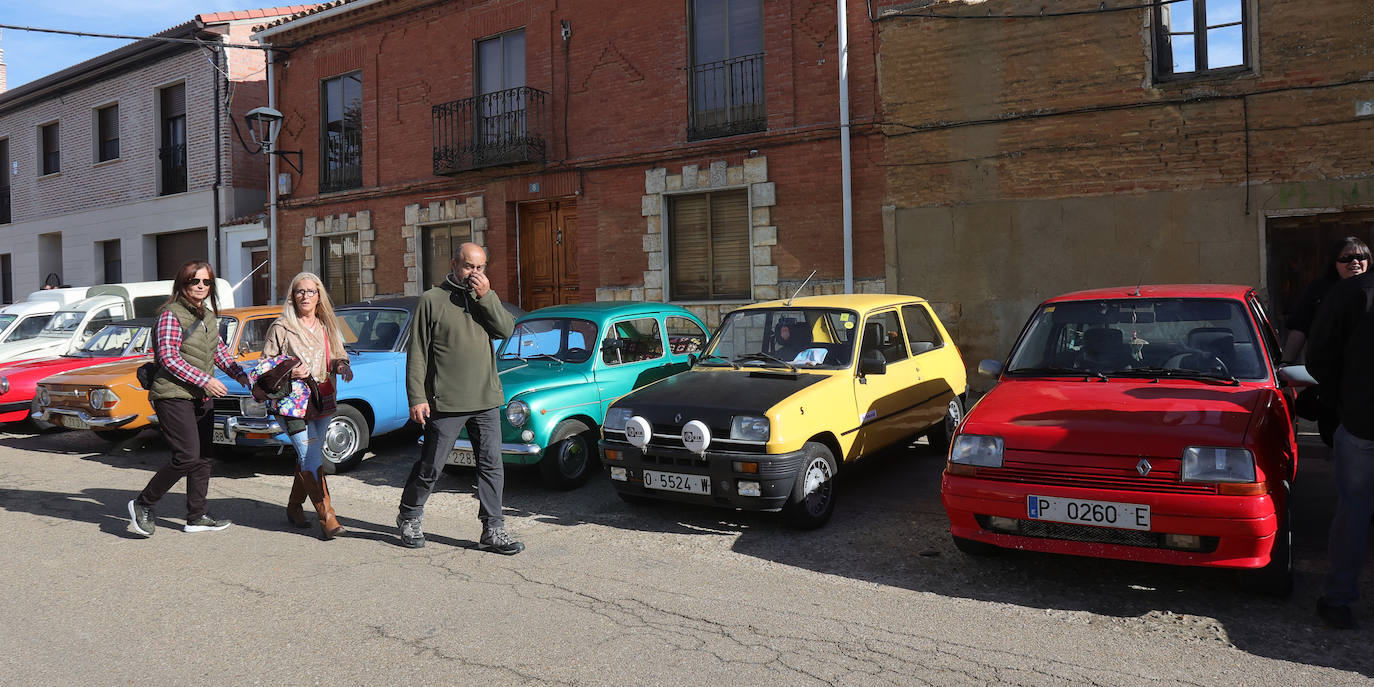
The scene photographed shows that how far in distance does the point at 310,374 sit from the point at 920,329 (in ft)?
15.5

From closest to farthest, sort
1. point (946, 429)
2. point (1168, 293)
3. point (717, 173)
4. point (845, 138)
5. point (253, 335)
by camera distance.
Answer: point (1168, 293), point (946, 429), point (253, 335), point (845, 138), point (717, 173)

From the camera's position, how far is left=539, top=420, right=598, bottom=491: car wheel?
7223mm

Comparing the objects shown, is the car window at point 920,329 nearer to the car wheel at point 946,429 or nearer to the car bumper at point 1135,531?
the car wheel at point 946,429

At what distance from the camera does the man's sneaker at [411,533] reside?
574cm

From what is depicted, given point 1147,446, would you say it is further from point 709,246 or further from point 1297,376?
point 709,246

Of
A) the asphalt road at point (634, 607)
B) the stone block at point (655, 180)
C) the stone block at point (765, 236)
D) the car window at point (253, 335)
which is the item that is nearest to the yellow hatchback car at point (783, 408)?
the asphalt road at point (634, 607)

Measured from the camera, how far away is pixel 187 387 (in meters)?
5.88

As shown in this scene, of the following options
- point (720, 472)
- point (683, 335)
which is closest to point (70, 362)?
point (683, 335)

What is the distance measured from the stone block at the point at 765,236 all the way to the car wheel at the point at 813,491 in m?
6.83

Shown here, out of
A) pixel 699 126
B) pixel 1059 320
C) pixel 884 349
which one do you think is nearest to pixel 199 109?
pixel 699 126

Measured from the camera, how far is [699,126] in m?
13.4

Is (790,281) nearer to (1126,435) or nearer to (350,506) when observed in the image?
(350,506)

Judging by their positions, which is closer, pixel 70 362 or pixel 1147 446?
pixel 1147 446

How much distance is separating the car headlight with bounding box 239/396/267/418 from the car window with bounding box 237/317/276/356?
1424 mm
